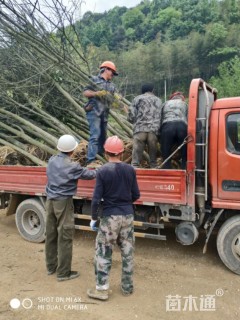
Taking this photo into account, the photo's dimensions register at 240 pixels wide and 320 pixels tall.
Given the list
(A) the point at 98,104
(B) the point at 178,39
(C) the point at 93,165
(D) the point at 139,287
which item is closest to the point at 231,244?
(D) the point at 139,287

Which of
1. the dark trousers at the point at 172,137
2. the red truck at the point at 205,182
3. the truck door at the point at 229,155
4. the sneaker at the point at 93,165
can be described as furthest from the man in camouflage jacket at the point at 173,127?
the sneaker at the point at 93,165

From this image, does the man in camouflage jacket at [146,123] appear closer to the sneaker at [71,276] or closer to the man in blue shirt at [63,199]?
the man in blue shirt at [63,199]

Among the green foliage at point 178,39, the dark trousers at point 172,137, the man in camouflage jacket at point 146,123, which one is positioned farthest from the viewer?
the green foliage at point 178,39

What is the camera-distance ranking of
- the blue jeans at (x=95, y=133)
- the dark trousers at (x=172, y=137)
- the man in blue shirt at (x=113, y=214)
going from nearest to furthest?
1. the man in blue shirt at (x=113, y=214)
2. the dark trousers at (x=172, y=137)
3. the blue jeans at (x=95, y=133)

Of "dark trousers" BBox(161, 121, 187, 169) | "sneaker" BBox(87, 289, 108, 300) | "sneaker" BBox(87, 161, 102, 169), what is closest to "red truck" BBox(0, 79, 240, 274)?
"dark trousers" BBox(161, 121, 187, 169)

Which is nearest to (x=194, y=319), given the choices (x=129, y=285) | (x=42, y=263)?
(x=129, y=285)

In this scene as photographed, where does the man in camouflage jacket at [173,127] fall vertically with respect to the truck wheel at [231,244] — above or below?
above

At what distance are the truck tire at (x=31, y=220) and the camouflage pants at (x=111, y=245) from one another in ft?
7.00

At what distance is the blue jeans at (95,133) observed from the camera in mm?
5762

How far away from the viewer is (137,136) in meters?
5.33

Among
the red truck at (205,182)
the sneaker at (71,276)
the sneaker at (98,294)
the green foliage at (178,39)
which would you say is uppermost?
the green foliage at (178,39)

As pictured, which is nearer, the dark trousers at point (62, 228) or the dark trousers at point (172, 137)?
the dark trousers at point (62, 228)

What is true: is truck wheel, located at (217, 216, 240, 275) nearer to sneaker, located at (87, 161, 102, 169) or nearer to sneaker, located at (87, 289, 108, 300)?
sneaker, located at (87, 289, 108, 300)

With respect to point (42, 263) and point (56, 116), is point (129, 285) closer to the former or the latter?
point (42, 263)
